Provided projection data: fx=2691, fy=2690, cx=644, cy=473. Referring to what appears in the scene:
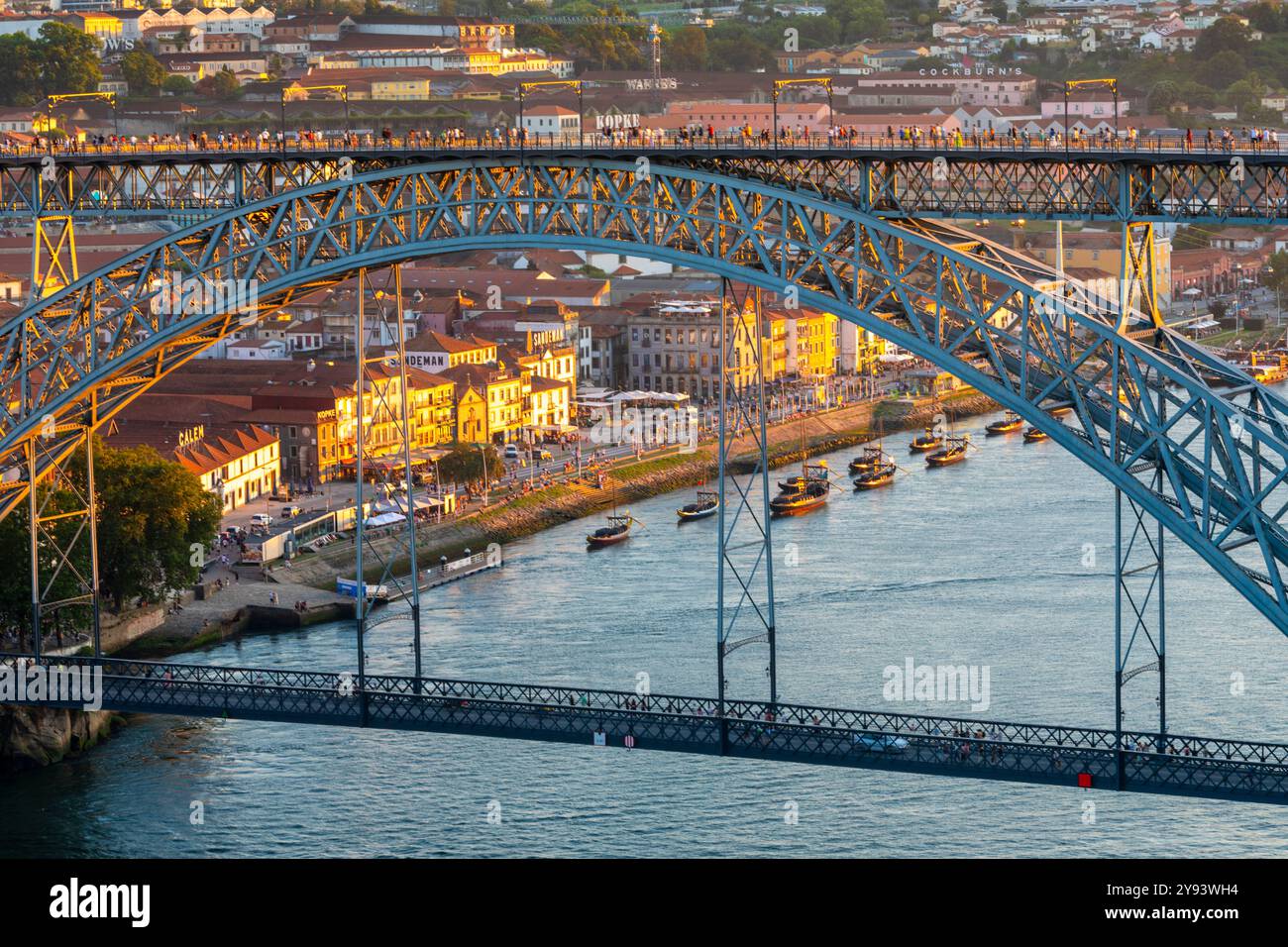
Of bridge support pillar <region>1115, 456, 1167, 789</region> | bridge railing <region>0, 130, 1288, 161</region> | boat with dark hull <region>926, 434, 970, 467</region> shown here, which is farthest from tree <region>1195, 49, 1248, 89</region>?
bridge railing <region>0, 130, 1288, 161</region>

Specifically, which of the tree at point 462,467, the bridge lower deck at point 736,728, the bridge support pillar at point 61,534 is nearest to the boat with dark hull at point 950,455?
the tree at point 462,467

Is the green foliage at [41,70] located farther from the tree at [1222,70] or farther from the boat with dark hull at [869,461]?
the boat with dark hull at [869,461]

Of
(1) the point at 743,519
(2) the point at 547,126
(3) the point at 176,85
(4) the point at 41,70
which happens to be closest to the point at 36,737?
(1) the point at 743,519

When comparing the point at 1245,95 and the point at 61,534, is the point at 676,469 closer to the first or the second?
the point at 61,534

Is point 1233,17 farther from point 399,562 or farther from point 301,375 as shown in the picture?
point 399,562

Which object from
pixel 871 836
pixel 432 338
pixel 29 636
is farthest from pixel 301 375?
pixel 871 836
